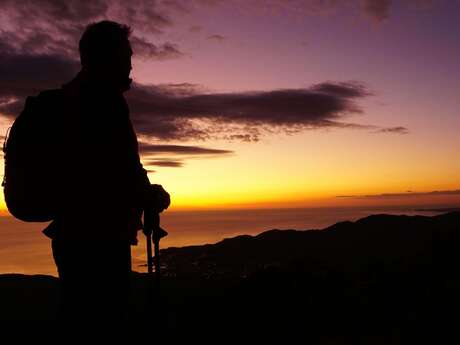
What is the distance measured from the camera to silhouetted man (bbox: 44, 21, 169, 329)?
2865 mm

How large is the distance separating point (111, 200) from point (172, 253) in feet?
365

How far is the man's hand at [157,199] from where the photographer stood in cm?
333

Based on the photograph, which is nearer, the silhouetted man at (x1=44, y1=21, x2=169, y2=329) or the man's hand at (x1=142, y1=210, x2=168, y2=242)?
the silhouetted man at (x1=44, y1=21, x2=169, y2=329)

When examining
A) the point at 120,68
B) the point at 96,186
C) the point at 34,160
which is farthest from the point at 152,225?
the point at 120,68

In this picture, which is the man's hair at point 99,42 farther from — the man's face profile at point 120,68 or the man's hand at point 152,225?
the man's hand at point 152,225

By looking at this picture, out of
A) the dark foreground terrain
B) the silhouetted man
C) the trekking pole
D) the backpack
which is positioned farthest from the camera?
the dark foreground terrain

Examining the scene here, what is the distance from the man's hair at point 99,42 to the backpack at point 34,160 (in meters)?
0.32

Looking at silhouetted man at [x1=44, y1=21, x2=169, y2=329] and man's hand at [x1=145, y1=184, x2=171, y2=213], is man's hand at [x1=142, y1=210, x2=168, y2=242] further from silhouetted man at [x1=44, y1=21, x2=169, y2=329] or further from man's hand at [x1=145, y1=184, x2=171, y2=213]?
silhouetted man at [x1=44, y1=21, x2=169, y2=329]

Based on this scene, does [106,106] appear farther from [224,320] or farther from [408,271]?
[224,320]

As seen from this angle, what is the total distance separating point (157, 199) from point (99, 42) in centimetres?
110

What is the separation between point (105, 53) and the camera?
2936 mm

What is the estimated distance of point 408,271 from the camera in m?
13.3

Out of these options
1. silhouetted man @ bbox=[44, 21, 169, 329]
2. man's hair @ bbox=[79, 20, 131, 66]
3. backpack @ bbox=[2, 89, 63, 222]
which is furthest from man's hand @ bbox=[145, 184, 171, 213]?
man's hair @ bbox=[79, 20, 131, 66]

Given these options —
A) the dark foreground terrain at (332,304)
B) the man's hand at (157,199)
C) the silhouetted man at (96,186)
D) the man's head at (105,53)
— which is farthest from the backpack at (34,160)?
the dark foreground terrain at (332,304)
